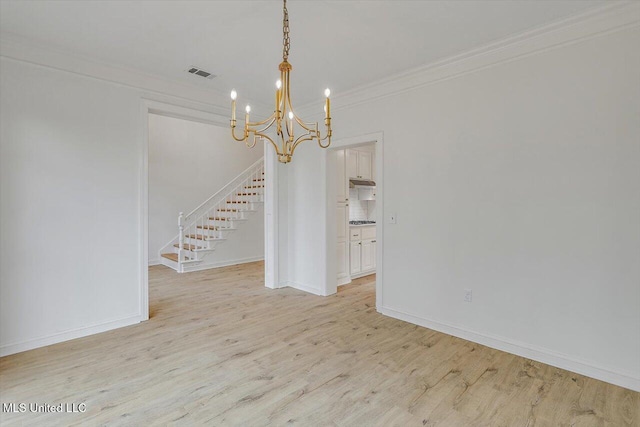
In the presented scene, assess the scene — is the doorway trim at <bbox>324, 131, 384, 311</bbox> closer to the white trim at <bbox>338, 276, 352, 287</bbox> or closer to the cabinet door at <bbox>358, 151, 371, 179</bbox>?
the white trim at <bbox>338, 276, 352, 287</bbox>

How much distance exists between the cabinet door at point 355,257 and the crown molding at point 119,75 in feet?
9.56

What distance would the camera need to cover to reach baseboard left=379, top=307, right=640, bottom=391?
237cm

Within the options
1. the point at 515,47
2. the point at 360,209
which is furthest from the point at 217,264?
the point at 515,47

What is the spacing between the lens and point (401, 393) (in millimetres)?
2266

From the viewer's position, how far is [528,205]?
2779 mm

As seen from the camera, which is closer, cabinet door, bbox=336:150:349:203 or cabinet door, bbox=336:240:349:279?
cabinet door, bbox=336:150:349:203

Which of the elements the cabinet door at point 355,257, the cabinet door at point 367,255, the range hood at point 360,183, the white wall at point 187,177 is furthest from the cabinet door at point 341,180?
the white wall at point 187,177

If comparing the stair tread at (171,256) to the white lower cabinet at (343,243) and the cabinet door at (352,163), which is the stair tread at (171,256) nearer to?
the white lower cabinet at (343,243)

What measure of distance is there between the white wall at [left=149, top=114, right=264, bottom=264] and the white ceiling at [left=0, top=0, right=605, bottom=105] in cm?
379

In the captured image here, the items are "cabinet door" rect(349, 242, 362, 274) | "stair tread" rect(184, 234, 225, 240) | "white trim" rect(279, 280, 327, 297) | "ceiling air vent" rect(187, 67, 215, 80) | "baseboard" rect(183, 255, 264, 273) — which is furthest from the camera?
"stair tread" rect(184, 234, 225, 240)

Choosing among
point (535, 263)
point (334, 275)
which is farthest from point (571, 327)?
point (334, 275)

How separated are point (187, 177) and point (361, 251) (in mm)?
4465

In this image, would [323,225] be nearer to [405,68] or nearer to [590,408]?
[405,68]

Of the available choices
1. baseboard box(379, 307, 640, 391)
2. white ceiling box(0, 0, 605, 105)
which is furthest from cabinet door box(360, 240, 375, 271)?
white ceiling box(0, 0, 605, 105)
